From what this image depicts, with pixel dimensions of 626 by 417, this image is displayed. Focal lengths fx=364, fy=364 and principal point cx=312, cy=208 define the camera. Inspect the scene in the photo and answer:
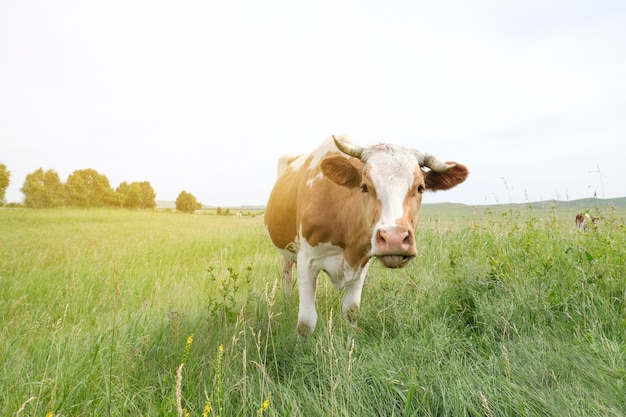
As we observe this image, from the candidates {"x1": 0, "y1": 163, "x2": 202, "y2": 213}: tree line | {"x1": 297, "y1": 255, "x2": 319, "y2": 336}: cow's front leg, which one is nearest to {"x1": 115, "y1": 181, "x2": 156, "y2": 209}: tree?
{"x1": 0, "y1": 163, "x2": 202, "y2": 213}: tree line

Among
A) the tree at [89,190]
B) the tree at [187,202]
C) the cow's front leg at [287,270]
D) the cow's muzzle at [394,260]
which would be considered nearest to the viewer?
the cow's muzzle at [394,260]

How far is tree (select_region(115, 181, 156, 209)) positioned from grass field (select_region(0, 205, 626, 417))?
32.9 metres

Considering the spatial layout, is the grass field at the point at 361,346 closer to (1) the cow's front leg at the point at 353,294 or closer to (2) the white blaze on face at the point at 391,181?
(1) the cow's front leg at the point at 353,294

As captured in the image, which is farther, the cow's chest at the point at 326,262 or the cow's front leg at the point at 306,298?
the cow's chest at the point at 326,262

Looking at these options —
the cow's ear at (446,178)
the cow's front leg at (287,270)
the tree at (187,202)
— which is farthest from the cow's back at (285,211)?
the tree at (187,202)

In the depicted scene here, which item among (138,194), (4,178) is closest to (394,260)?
(4,178)

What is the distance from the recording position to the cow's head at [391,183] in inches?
106

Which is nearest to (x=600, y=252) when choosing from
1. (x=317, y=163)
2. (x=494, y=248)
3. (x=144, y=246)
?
(x=494, y=248)

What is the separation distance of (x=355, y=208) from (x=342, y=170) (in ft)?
1.29

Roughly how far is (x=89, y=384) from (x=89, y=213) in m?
20.1

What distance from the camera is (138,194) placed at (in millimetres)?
38344

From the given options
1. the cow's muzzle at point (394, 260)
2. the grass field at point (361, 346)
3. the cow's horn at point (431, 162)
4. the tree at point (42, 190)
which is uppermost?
the tree at point (42, 190)

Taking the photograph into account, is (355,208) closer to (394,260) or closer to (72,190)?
(394,260)

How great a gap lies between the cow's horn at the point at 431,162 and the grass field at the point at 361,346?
3.99 feet
